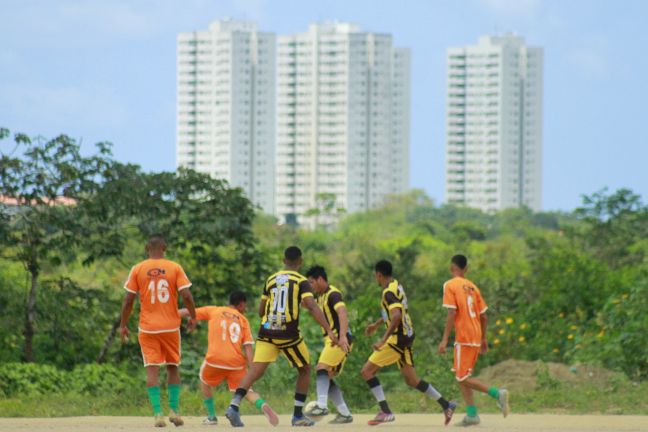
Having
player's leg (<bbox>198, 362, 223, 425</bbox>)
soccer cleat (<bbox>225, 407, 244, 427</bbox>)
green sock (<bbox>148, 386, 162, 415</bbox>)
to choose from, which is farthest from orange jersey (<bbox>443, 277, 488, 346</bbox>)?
green sock (<bbox>148, 386, 162, 415</bbox>)

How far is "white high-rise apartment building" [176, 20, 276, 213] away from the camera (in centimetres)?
18200

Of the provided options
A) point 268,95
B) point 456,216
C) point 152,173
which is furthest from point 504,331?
point 268,95

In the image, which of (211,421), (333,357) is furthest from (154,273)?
(333,357)

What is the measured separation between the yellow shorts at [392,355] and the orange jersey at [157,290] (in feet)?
7.66

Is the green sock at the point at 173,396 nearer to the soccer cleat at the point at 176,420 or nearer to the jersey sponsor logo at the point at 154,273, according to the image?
the soccer cleat at the point at 176,420

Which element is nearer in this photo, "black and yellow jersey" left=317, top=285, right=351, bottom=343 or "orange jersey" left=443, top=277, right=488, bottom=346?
"orange jersey" left=443, top=277, right=488, bottom=346

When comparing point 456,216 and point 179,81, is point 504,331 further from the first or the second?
point 179,81

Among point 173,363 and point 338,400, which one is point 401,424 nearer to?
point 338,400

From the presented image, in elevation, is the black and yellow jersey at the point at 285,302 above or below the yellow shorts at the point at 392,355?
above

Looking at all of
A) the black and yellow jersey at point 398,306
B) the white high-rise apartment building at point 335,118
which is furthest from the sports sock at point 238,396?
the white high-rise apartment building at point 335,118

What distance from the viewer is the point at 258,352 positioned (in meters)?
13.4

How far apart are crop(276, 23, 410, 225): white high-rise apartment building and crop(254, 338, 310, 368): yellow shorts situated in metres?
169

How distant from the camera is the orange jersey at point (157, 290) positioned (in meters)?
13.1

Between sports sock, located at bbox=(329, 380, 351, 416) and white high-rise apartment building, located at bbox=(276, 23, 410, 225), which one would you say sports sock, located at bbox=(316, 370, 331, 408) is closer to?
sports sock, located at bbox=(329, 380, 351, 416)
